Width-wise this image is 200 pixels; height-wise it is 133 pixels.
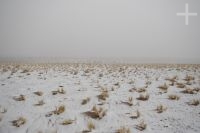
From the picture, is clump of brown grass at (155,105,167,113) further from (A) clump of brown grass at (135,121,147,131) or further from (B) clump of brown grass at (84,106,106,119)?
(B) clump of brown grass at (84,106,106,119)

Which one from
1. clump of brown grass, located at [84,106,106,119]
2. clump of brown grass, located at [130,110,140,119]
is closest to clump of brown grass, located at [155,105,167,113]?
clump of brown grass, located at [130,110,140,119]


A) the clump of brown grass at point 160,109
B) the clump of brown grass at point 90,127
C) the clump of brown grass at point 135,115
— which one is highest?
the clump of brown grass at point 160,109

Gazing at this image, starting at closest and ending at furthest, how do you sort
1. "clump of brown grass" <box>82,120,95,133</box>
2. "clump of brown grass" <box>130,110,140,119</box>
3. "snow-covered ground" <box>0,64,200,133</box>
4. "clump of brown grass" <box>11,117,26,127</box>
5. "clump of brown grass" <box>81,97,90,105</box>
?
1. "clump of brown grass" <box>82,120,95,133</box>
2. "snow-covered ground" <box>0,64,200,133</box>
3. "clump of brown grass" <box>11,117,26,127</box>
4. "clump of brown grass" <box>130,110,140,119</box>
5. "clump of brown grass" <box>81,97,90,105</box>

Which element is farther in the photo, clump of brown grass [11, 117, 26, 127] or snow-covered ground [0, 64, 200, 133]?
clump of brown grass [11, 117, 26, 127]

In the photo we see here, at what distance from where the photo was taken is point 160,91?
9195 mm

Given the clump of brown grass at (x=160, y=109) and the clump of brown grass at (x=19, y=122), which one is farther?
the clump of brown grass at (x=160, y=109)

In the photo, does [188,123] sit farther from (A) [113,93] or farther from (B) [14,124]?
(B) [14,124]

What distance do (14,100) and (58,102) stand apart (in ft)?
6.72

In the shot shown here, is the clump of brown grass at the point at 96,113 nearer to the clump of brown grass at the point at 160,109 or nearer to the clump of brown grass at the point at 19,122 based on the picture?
the clump of brown grass at the point at 160,109

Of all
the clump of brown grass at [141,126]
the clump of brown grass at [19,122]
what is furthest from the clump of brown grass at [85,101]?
the clump of brown grass at [141,126]

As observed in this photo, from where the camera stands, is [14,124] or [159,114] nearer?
[14,124]

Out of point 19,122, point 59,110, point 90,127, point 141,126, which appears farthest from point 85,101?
point 141,126

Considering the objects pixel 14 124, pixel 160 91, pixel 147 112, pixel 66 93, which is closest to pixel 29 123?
pixel 14 124

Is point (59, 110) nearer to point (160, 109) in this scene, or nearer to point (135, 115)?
point (135, 115)
